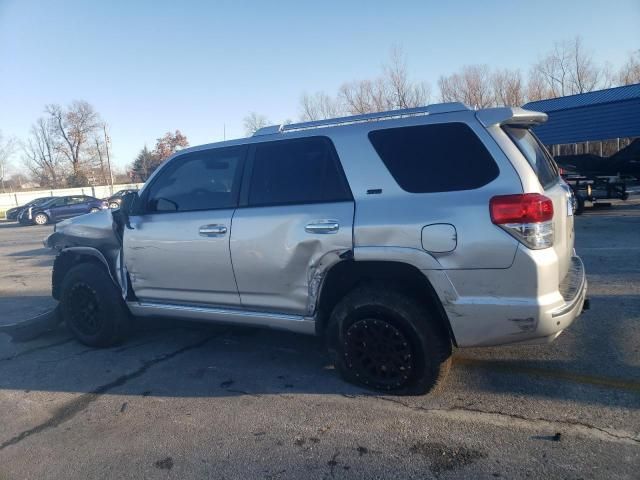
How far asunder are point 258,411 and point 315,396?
1.46 feet

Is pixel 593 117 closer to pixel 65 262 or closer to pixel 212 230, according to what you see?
pixel 212 230

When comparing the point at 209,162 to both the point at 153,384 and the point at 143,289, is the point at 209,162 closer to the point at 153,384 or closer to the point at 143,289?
the point at 143,289

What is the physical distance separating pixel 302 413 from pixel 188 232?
1809mm

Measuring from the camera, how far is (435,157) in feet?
11.2

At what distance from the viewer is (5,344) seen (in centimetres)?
546

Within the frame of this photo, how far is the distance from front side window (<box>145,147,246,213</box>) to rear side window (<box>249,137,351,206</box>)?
230mm

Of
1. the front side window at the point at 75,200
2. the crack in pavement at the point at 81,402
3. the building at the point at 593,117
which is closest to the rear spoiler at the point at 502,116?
the crack in pavement at the point at 81,402

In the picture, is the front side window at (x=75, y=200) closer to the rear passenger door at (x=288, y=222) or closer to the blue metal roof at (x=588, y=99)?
the blue metal roof at (x=588, y=99)

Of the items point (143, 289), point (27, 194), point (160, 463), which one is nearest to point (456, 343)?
point (160, 463)

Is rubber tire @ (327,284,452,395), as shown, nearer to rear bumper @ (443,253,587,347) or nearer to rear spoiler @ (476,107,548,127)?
rear bumper @ (443,253,587,347)

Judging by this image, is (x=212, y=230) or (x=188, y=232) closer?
(x=212, y=230)

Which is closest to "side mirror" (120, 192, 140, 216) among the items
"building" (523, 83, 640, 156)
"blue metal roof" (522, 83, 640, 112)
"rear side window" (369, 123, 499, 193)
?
"rear side window" (369, 123, 499, 193)

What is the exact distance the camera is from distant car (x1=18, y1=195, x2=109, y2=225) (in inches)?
1110

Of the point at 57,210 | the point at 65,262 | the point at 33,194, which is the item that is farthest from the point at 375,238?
the point at 33,194
